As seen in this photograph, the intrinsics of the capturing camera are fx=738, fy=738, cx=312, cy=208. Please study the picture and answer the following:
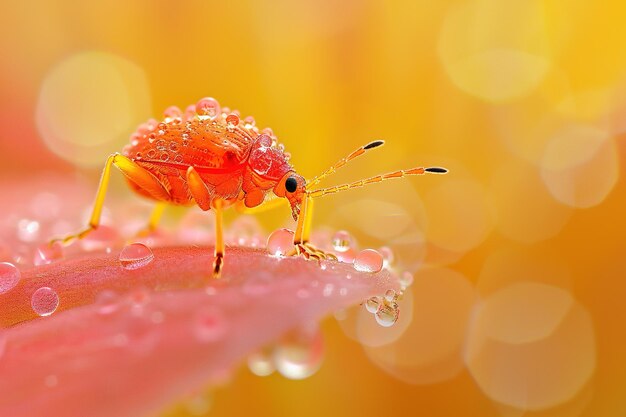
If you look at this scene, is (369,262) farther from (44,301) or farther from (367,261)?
(44,301)

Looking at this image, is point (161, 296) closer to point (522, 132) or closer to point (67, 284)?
point (67, 284)

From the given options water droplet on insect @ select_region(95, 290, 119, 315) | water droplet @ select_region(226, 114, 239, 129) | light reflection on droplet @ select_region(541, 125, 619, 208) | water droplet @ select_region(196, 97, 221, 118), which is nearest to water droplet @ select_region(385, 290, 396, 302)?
water droplet on insect @ select_region(95, 290, 119, 315)

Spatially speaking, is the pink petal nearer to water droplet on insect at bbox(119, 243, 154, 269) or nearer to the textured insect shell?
water droplet on insect at bbox(119, 243, 154, 269)

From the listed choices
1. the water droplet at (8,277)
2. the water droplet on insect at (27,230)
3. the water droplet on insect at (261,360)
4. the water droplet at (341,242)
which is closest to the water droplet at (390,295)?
the water droplet on insect at (261,360)

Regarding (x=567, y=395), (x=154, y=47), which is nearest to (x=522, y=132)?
(x=567, y=395)

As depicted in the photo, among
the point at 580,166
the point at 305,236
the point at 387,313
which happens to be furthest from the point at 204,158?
the point at 580,166
